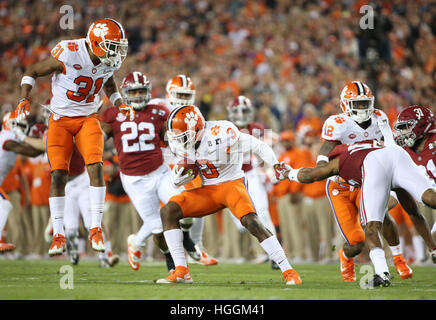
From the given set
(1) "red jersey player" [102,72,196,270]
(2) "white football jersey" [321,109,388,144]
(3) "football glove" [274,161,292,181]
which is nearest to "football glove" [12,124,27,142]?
(1) "red jersey player" [102,72,196,270]

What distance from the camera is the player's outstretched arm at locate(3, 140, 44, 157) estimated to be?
948 centimetres

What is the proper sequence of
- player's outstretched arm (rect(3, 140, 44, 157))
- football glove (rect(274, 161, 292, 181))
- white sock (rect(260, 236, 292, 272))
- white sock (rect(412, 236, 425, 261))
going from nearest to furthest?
white sock (rect(260, 236, 292, 272)), football glove (rect(274, 161, 292, 181)), player's outstretched arm (rect(3, 140, 44, 157)), white sock (rect(412, 236, 425, 261))

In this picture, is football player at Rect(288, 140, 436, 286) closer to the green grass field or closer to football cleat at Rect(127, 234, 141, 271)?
the green grass field

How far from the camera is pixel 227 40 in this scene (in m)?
16.2

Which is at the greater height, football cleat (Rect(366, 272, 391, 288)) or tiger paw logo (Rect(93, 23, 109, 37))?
tiger paw logo (Rect(93, 23, 109, 37))

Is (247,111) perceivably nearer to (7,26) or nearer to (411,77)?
(411,77)

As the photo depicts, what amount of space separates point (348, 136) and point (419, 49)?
7.63m

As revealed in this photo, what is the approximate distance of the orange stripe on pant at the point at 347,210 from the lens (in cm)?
724

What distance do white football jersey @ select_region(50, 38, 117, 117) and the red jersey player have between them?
1.22 m

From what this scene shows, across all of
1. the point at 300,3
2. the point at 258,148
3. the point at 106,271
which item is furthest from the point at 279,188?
the point at 300,3

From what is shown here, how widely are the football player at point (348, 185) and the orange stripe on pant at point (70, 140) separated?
2.40 metres

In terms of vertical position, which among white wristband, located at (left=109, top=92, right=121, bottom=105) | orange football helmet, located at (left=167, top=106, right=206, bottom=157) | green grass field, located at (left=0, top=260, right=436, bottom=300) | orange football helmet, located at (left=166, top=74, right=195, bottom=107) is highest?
orange football helmet, located at (left=166, top=74, right=195, bottom=107)

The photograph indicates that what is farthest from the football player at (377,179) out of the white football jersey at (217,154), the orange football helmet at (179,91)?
the orange football helmet at (179,91)

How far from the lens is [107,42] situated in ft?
22.3
